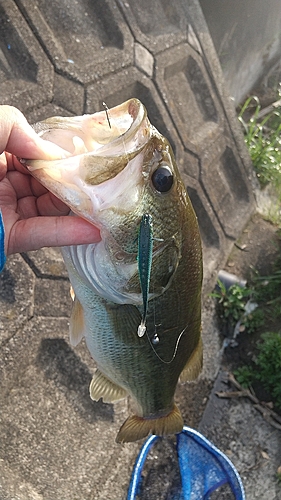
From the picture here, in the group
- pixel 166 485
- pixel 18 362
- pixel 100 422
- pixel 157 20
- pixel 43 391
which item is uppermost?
pixel 157 20

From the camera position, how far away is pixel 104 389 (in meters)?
2.30

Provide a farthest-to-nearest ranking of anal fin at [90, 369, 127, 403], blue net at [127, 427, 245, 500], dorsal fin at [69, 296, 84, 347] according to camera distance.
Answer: blue net at [127, 427, 245, 500] < anal fin at [90, 369, 127, 403] < dorsal fin at [69, 296, 84, 347]

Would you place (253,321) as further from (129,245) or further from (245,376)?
(129,245)

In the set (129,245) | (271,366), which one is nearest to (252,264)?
(271,366)

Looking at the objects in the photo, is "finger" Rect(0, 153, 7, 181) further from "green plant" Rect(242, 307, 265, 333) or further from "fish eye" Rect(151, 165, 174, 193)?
"green plant" Rect(242, 307, 265, 333)

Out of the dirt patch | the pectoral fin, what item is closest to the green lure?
the pectoral fin

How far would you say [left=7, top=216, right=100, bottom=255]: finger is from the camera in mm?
1581

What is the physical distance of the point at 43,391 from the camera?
8.78 feet

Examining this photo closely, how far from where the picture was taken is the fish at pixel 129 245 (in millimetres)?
1524

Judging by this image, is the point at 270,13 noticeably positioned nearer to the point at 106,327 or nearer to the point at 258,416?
the point at 258,416

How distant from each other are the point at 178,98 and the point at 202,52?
0.53m

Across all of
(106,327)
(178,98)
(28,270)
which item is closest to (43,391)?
(28,270)

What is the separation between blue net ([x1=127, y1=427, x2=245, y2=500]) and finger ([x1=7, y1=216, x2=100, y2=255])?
1866mm

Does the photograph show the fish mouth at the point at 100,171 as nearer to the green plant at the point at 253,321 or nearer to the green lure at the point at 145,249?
the green lure at the point at 145,249
